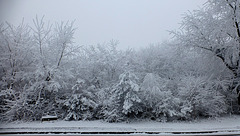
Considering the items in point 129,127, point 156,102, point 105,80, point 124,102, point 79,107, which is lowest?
point 129,127

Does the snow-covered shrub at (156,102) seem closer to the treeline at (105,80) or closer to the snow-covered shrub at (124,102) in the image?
the treeline at (105,80)

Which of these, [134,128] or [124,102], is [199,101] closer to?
[124,102]

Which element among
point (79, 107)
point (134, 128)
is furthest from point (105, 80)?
point (134, 128)

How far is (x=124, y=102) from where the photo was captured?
36.7 feet

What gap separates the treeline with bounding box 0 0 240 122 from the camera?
11859 mm

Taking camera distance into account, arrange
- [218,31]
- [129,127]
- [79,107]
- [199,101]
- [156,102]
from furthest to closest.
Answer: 1. [218,31]
2. [79,107]
3. [156,102]
4. [199,101]
5. [129,127]

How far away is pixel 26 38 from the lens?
1622cm

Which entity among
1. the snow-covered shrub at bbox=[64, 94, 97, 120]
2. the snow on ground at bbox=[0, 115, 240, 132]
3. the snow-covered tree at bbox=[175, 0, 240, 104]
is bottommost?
the snow on ground at bbox=[0, 115, 240, 132]

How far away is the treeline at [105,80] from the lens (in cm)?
1186

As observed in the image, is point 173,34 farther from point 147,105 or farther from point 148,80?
point 147,105

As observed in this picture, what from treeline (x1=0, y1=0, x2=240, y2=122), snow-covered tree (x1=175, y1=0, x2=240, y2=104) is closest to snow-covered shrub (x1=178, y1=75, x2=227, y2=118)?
treeline (x1=0, y1=0, x2=240, y2=122)

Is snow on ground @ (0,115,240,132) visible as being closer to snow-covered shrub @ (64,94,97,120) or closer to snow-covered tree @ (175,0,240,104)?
snow-covered shrub @ (64,94,97,120)

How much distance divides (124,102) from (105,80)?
20.2ft

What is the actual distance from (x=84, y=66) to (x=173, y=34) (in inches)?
405
